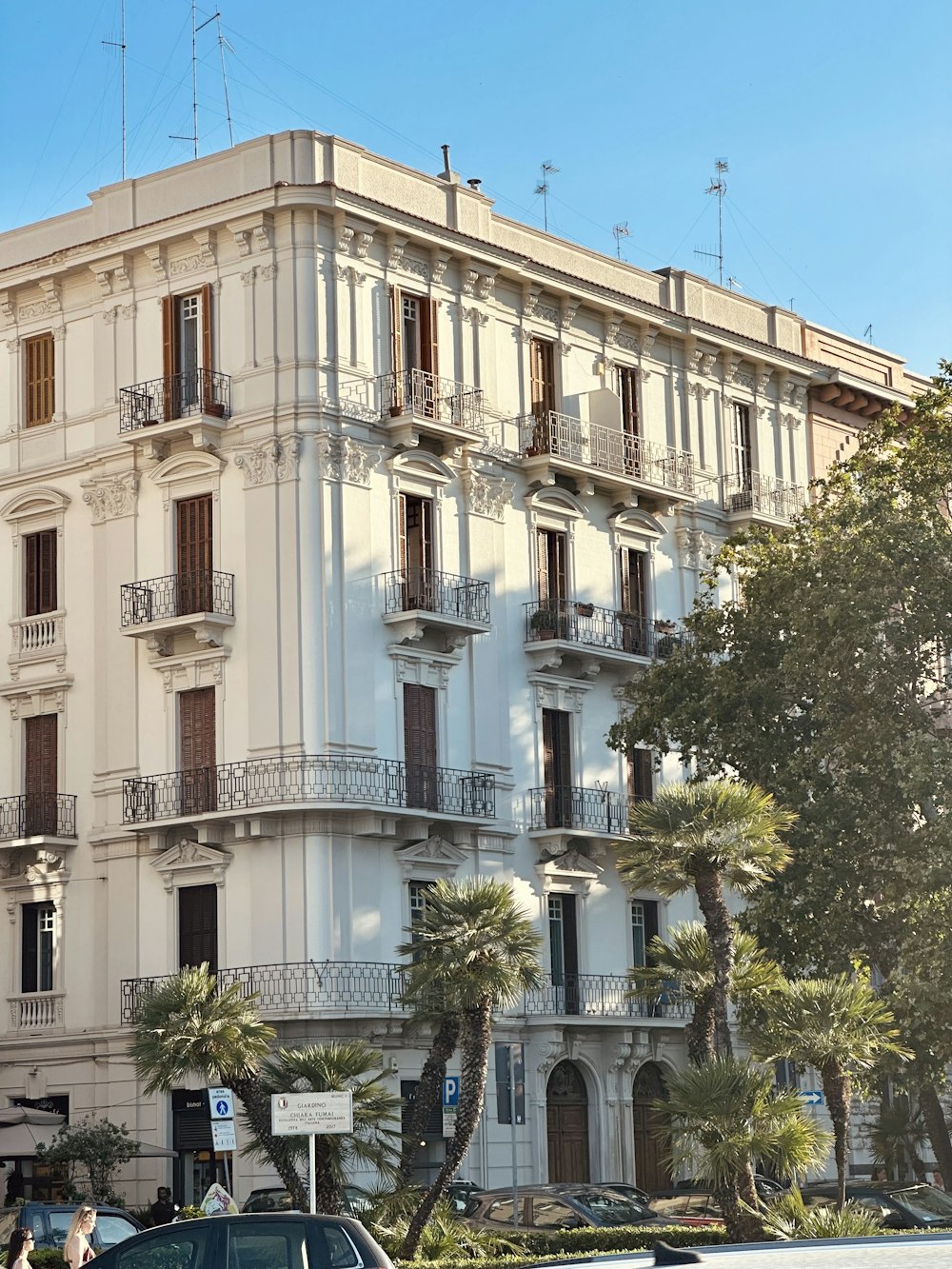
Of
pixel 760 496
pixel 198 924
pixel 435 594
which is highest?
pixel 760 496

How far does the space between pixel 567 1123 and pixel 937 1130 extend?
926cm

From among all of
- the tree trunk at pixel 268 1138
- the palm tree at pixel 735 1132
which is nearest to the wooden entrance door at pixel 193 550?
the tree trunk at pixel 268 1138

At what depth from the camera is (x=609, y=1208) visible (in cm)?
3061

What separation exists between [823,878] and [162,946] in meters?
12.5

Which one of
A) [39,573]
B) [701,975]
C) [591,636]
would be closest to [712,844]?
[701,975]

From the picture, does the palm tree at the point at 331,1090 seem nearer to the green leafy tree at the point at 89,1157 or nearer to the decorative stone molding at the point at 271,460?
the green leafy tree at the point at 89,1157

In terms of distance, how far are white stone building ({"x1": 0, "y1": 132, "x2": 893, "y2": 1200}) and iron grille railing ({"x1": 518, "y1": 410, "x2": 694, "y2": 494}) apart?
0.10m

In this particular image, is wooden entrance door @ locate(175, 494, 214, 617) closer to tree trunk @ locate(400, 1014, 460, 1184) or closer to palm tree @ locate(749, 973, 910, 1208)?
tree trunk @ locate(400, 1014, 460, 1184)

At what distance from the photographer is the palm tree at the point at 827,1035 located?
2609 cm

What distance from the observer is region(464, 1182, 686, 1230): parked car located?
29781 mm

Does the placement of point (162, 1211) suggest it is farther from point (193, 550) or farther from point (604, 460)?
point (604, 460)

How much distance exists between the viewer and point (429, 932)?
2733 centimetres

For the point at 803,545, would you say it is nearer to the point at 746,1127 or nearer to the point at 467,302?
the point at 467,302

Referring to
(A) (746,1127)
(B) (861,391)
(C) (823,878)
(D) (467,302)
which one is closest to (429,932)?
(A) (746,1127)
